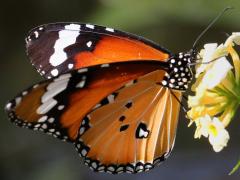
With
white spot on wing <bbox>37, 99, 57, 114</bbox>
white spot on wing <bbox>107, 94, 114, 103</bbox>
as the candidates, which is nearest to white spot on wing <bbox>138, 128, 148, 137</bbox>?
white spot on wing <bbox>107, 94, 114, 103</bbox>

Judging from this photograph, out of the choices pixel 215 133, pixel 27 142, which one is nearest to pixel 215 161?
pixel 27 142

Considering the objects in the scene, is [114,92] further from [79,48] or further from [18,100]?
[18,100]

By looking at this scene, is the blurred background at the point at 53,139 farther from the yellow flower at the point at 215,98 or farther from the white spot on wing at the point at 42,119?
the yellow flower at the point at 215,98

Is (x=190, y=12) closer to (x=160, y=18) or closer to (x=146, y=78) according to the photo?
(x=160, y=18)

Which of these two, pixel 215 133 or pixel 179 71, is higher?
pixel 179 71

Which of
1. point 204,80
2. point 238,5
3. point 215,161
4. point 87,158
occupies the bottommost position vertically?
point 215,161

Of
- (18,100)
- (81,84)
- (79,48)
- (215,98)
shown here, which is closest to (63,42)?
(79,48)

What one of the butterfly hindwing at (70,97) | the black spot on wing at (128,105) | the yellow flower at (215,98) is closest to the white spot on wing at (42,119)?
the butterfly hindwing at (70,97)
